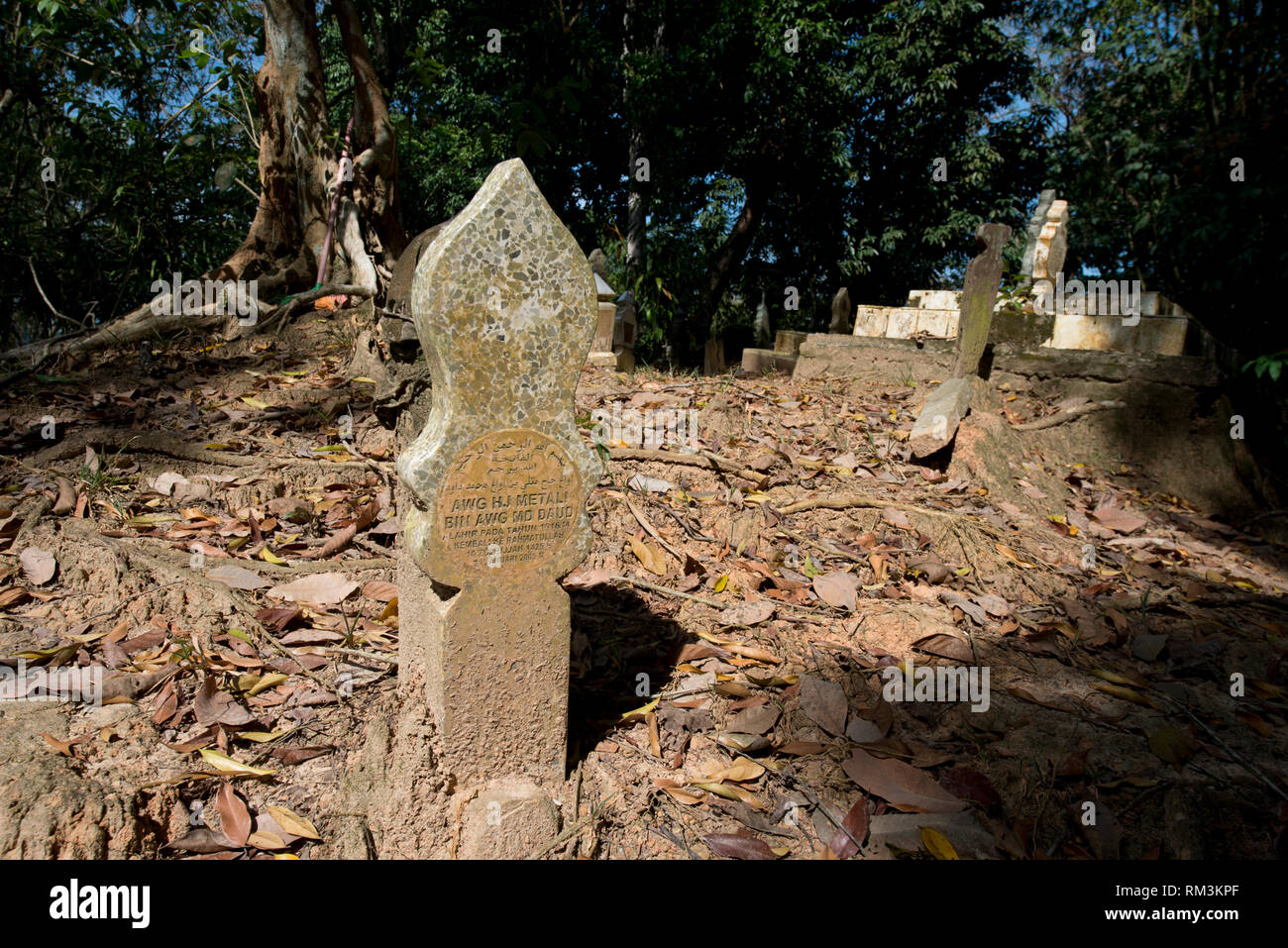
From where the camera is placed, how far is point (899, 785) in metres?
2.56

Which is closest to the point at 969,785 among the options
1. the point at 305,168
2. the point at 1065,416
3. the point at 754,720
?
the point at 754,720

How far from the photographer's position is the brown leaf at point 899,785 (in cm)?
247

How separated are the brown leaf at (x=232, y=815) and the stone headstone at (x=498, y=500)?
49 centimetres

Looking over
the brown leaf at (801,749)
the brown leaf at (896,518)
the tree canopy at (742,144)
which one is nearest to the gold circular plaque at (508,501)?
the brown leaf at (801,749)

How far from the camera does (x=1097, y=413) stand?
684 cm

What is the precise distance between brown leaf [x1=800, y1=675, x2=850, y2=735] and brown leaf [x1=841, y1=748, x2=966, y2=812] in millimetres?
150

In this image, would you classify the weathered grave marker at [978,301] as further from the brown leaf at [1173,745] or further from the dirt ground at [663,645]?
the brown leaf at [1173,745]

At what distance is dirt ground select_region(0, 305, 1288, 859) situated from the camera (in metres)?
2.34

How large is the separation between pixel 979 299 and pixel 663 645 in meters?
4.70

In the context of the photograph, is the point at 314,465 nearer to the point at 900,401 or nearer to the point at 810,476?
the point at 810,476

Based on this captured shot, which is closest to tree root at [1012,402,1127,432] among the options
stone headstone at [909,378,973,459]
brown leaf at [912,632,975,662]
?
stone headstone at [909,378,973,459]

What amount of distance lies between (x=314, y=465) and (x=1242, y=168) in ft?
34.8

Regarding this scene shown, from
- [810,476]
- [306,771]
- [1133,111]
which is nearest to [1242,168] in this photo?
[1133,111]

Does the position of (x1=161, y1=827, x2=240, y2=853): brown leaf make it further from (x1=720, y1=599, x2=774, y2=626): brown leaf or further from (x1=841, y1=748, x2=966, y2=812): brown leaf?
(x1=720, y1=599, x2=774, y2=626): brown leaf
